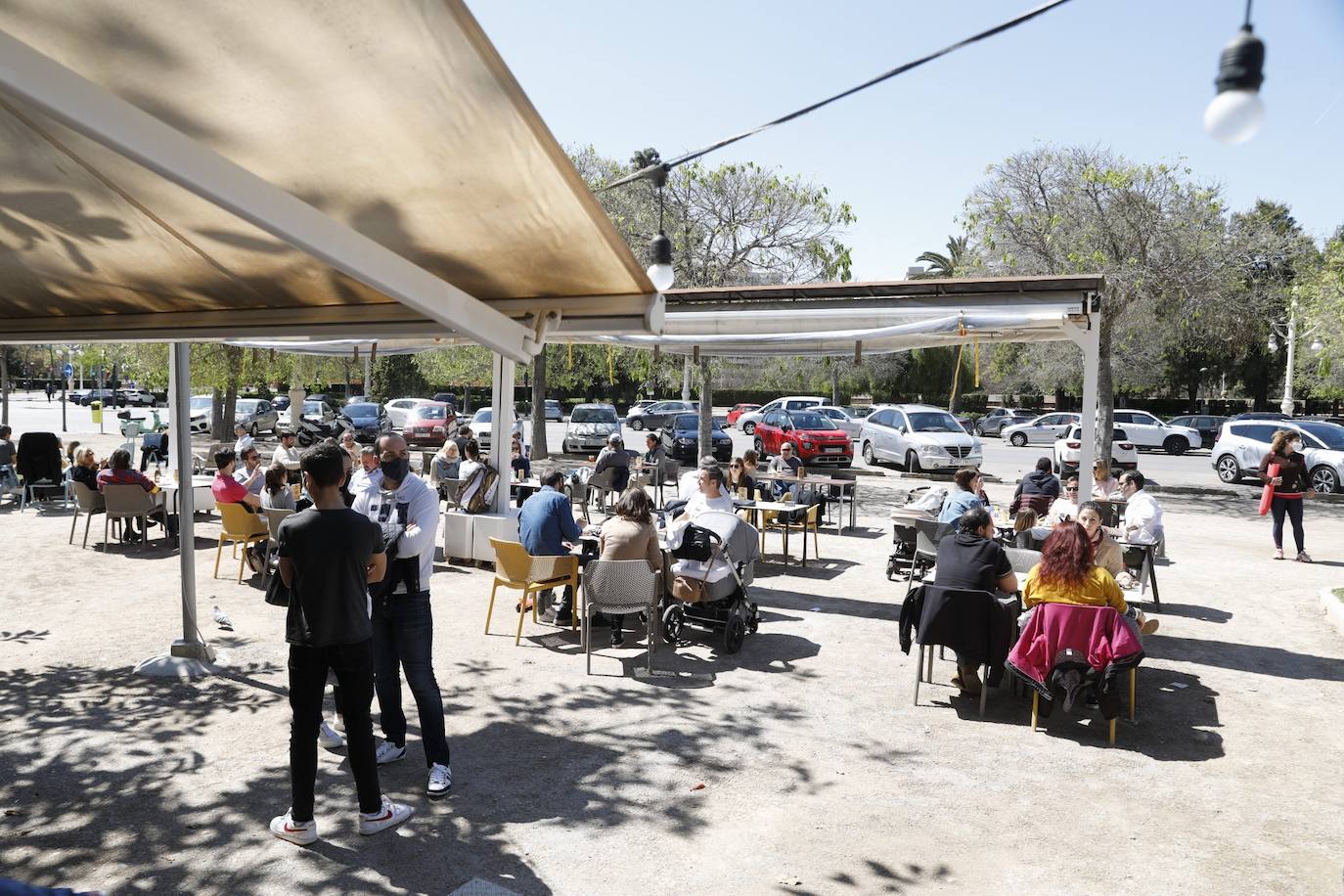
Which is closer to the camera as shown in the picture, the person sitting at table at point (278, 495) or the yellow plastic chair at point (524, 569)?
the yellow plastic chair at point (524, 569)

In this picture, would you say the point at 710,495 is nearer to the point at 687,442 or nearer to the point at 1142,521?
the point at 1142,521

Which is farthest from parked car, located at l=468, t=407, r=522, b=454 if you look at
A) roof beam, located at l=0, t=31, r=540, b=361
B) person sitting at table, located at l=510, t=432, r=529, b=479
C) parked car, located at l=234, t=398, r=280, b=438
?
roof beam, located at l=0, t=31, r=540, b=361

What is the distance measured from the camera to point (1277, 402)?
5009 centimetres

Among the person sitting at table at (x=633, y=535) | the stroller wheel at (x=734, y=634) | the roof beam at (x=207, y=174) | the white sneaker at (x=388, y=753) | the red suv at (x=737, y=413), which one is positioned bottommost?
the white sneaker at (x=388, y=753)

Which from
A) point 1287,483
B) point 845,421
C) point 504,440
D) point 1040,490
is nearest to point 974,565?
point 1040,490

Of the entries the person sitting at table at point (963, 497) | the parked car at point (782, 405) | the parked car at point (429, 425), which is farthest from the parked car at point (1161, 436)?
the person sitting at table at point (963, 497)

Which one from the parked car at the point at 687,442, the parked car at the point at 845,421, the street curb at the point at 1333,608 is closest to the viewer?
the street curb at the point at 1333,608

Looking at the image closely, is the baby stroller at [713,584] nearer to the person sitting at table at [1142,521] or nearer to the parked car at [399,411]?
the person sitting at table at [1142,521]

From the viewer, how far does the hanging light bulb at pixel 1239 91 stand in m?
3.04

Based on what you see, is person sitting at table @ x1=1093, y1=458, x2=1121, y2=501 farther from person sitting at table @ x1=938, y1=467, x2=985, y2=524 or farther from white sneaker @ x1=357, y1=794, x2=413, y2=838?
white sneaker @ x1=357, y1=794, x2=413, y2=838

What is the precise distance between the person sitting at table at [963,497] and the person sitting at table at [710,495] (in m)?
2.17

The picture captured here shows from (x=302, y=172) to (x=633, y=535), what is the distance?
154 inches

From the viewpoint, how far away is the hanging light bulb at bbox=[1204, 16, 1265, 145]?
3035 millimetres

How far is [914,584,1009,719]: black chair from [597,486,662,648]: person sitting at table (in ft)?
6.80
